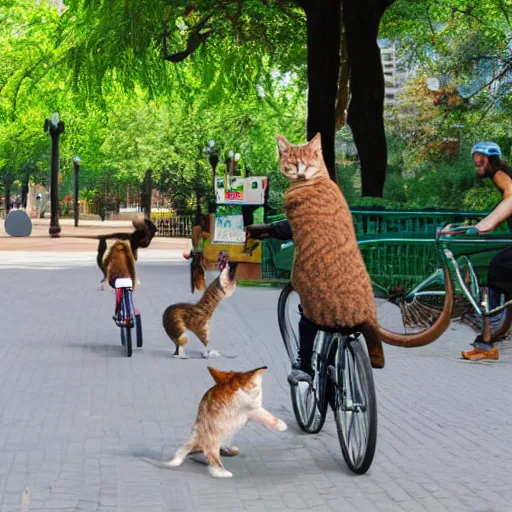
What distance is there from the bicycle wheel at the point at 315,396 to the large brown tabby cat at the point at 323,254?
24 cm

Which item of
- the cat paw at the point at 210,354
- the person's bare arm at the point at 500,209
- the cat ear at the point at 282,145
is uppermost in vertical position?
the cat ear at the point at 282,145

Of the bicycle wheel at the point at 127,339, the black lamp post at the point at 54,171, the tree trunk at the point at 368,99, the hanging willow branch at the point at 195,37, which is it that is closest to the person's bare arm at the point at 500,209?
the bicycle wheel at the point at 127,339

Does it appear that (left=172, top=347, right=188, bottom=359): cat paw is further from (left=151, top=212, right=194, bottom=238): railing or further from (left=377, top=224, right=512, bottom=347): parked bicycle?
(left=151, top=212, right=194, bottom=238): railing

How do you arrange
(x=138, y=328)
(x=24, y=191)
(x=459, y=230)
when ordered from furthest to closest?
(x=24, y=191) < (x=138, y=328) < (x=459, y=230)

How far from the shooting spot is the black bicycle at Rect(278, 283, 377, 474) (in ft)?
19.6

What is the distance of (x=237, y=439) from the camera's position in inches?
285

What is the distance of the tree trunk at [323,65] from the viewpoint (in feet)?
68.0

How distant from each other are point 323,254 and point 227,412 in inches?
40.5

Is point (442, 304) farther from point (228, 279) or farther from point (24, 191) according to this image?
point (24, 191)

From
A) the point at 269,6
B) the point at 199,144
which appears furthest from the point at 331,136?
the point at 199,144

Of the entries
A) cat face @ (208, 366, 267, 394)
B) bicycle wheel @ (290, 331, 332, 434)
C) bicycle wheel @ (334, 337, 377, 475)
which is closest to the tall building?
bicycle wheel @ (290, 331, 332, 434)

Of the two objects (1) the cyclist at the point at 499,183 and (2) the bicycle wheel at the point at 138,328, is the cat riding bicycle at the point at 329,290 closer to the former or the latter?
(1) the cyclist at the point at 499,183

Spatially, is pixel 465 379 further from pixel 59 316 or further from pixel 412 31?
pixel 412 31

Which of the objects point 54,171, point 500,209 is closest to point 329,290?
point 500,209
